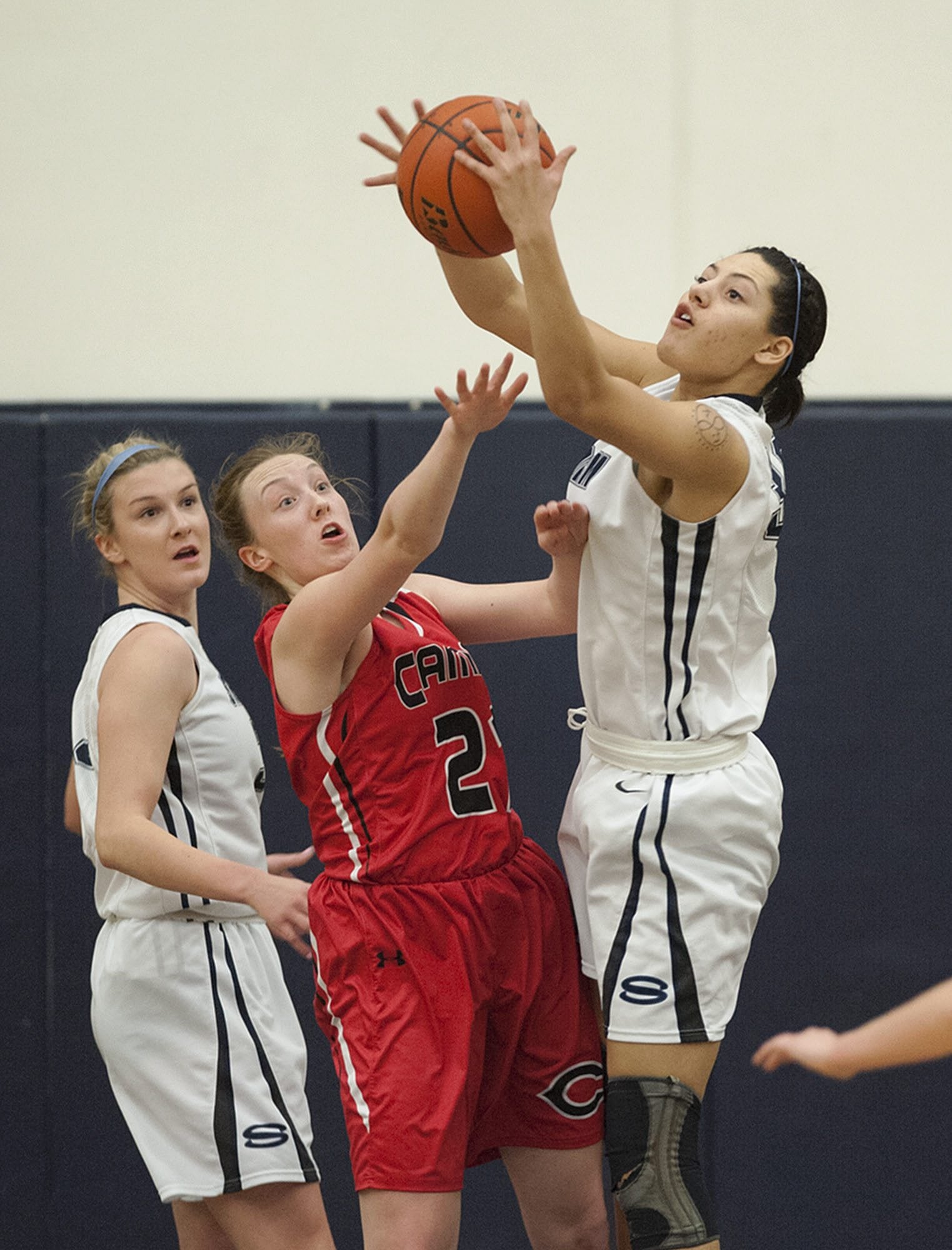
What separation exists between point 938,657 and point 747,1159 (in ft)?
4.51

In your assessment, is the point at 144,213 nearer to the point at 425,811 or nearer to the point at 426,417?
the point at 426,417

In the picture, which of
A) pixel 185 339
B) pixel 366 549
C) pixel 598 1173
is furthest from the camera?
pixel 185 339

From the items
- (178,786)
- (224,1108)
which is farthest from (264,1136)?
(178,786)

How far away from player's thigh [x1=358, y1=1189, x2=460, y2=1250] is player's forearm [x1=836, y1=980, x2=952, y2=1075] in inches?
38.3

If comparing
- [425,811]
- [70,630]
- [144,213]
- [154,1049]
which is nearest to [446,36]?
[144,213]

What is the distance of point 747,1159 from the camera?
12.6 ft

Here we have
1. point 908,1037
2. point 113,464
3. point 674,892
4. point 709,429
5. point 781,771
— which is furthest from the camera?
point 781,771

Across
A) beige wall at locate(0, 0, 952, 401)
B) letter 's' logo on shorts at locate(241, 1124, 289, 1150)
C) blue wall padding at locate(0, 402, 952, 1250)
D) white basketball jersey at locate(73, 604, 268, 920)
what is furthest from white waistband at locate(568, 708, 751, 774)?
beige wall at locate(0, 0, 952, 401)

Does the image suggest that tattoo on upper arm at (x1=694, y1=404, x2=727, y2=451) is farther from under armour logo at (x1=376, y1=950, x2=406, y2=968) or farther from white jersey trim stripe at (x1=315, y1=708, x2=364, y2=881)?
under armour logo at (x1=376, y1=950, x2=406, y2=968)

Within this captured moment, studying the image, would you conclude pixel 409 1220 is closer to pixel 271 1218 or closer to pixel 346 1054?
pixel 346 1054

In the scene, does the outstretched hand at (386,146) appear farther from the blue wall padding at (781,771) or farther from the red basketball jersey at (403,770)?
the blue wall padding at (781,771)

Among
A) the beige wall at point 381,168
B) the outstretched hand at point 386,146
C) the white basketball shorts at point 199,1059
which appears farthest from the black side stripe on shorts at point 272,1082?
the beige wall at point 381,168

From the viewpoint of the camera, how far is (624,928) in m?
2.39

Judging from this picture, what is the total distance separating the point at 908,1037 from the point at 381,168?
10.1ft
